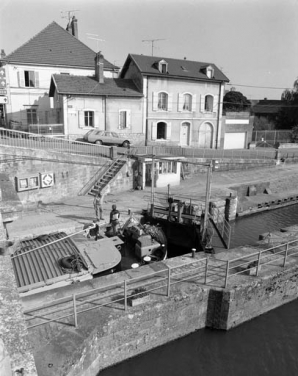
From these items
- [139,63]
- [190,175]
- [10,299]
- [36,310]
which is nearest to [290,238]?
[36,310]

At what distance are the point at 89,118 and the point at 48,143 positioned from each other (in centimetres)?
809

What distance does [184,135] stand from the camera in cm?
3186

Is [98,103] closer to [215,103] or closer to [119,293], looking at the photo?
[215,103]

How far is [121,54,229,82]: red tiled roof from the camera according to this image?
28828 millimetres

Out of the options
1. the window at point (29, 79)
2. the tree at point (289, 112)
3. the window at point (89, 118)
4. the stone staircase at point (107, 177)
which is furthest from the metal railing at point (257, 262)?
the tree at point (289, 112)

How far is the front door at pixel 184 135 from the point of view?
31625mm

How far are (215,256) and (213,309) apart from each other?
2.08 metres

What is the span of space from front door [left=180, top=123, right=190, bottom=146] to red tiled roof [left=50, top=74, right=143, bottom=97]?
578 cm

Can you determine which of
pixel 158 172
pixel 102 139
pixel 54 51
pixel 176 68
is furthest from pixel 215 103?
pixel 54 51

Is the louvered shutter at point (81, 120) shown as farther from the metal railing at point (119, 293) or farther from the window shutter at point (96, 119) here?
the metal railing at point (119, 293)

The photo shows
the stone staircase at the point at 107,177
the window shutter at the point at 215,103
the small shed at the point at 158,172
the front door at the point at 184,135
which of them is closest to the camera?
the stone staircase at the point at 107,177

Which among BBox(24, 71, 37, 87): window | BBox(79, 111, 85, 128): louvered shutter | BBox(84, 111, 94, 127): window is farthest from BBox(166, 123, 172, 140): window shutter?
BBox(24, 71, 37, 87): window

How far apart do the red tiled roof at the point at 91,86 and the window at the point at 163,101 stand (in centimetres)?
223

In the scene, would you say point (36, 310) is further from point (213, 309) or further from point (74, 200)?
point (74, 200)
